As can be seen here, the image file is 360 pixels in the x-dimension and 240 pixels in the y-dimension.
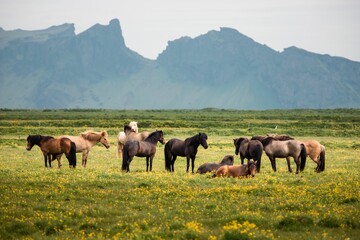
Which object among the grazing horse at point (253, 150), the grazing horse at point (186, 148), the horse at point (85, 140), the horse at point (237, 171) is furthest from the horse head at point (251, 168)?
the horse at point (85, 140)

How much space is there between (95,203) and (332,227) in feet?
25.1

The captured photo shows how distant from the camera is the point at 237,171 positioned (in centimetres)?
2448

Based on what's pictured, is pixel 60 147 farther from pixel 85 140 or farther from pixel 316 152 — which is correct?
pixel 316 152

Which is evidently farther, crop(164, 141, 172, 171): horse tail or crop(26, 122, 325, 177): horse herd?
crop(164, 141, 172, 171): horse tail

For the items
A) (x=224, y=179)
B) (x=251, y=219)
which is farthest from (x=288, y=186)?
(x=251, y=219)

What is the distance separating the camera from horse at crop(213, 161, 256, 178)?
2422cm

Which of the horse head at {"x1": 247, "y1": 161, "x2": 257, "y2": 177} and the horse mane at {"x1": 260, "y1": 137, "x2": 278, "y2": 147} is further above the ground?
the horse mane at {"x1": 260, "y1": 137, "x2": 278, "y2": 147}

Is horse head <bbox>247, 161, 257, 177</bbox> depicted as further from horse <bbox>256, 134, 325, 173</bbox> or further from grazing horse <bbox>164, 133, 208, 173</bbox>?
horse <bbox>256, 134, 325, 173</bbox>

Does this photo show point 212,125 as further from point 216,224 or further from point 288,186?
point 216,224

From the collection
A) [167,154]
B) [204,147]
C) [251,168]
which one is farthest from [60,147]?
[251,168]

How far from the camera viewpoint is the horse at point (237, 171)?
79.5 ft

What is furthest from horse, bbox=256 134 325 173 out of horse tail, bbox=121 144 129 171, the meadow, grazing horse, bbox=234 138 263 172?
horse tail, bbox=121 144 129 171

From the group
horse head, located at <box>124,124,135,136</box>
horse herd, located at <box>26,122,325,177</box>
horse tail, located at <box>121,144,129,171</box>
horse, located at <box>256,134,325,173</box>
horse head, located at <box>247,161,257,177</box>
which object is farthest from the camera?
horse head, located at <box>124,124,135,136</box>

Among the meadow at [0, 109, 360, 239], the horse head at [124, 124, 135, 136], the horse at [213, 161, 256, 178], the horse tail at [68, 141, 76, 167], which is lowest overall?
the meadow at [0, 109, 360, 239]
